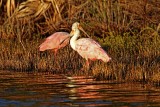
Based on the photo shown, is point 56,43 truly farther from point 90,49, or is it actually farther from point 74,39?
point 90,49

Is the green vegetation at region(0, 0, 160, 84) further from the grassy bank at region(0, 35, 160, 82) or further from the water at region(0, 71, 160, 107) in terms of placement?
the water at region(0, 71, 160, 107)

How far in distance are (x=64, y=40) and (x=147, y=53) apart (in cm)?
254

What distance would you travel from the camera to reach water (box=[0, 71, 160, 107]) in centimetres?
910

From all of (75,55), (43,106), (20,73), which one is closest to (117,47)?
(75,55)

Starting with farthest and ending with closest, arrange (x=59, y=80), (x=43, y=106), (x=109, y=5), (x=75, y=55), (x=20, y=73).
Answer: (x=109, y=5) < (x=75, y=55) < (x=20, y=73) < (x=59, y=80) < (x=43, y=106)

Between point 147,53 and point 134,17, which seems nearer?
point 147,53

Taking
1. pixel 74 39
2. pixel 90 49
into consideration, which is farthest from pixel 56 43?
pixel 90 49

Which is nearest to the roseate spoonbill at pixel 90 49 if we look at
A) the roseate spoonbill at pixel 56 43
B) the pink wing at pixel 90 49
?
the pink wing at pixel 90 49

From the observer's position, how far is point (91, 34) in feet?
58.4

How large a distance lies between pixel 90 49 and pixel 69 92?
3.62m

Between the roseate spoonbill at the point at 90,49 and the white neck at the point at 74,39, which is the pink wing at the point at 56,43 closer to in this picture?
the white neck at the point at 74,39

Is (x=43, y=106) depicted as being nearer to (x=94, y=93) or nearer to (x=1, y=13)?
(x=94, y=93)

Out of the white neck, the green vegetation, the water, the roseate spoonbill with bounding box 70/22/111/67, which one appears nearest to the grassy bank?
the green vegetation

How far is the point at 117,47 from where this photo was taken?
1611 centimetres
